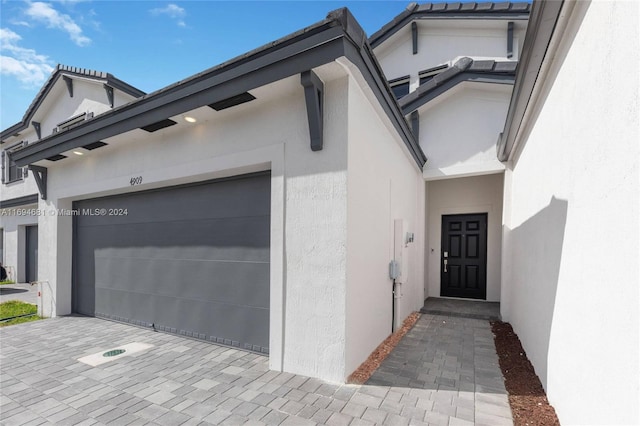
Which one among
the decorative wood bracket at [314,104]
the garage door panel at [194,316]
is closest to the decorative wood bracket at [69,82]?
the garage door panel at [194,316]

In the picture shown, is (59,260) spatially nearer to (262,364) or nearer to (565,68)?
(262,364)

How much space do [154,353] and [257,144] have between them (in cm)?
335

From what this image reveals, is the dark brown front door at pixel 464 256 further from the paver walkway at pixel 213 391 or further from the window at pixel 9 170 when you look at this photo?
the window at pixel 9 170

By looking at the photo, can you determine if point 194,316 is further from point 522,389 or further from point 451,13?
point 451,13

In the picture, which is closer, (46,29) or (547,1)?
(547,1)

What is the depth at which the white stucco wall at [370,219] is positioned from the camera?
3262mm

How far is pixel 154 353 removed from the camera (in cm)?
415

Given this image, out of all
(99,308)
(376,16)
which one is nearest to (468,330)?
(99,308)

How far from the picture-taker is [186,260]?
187 inches

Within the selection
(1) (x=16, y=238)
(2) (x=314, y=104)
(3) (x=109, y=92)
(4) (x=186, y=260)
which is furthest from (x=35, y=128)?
(2) (x=314, y=104)

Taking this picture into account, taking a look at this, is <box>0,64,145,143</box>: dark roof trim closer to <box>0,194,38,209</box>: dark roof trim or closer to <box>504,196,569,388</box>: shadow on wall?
<box>0,194,38,209</box>: dark roof trim

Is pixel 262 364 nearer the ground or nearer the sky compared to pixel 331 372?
nearer the ground

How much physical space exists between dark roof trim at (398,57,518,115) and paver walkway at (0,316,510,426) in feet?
17.2

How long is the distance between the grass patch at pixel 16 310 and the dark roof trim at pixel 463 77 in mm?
9602
